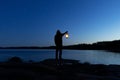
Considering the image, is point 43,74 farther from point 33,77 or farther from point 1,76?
point 1,76

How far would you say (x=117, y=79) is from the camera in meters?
18.5

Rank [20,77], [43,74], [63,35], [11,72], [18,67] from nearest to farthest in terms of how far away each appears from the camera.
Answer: [20,77]
[11,72]
[43,74]
[18,67]
[63,35]

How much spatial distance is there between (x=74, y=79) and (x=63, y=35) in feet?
15.4

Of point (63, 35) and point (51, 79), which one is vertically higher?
point (63, 35)

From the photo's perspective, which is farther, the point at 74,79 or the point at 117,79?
the point at 117,79

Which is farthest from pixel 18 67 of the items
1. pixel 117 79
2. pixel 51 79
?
pixel 117 79

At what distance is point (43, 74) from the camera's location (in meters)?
17.7

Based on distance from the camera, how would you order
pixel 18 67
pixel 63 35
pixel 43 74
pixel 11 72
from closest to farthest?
pixel 11 72, pixel 43 74, pixel 18 67, pixel 63 35

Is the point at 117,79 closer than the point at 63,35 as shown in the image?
Yes

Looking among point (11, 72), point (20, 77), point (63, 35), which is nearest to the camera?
point (20, 77)

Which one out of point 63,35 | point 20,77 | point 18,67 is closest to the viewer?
point 20,77

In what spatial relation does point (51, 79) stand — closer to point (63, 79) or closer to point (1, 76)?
point (63, 79)

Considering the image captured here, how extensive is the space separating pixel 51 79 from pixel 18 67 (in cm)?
380

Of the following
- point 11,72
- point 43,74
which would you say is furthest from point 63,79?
point 11,72
